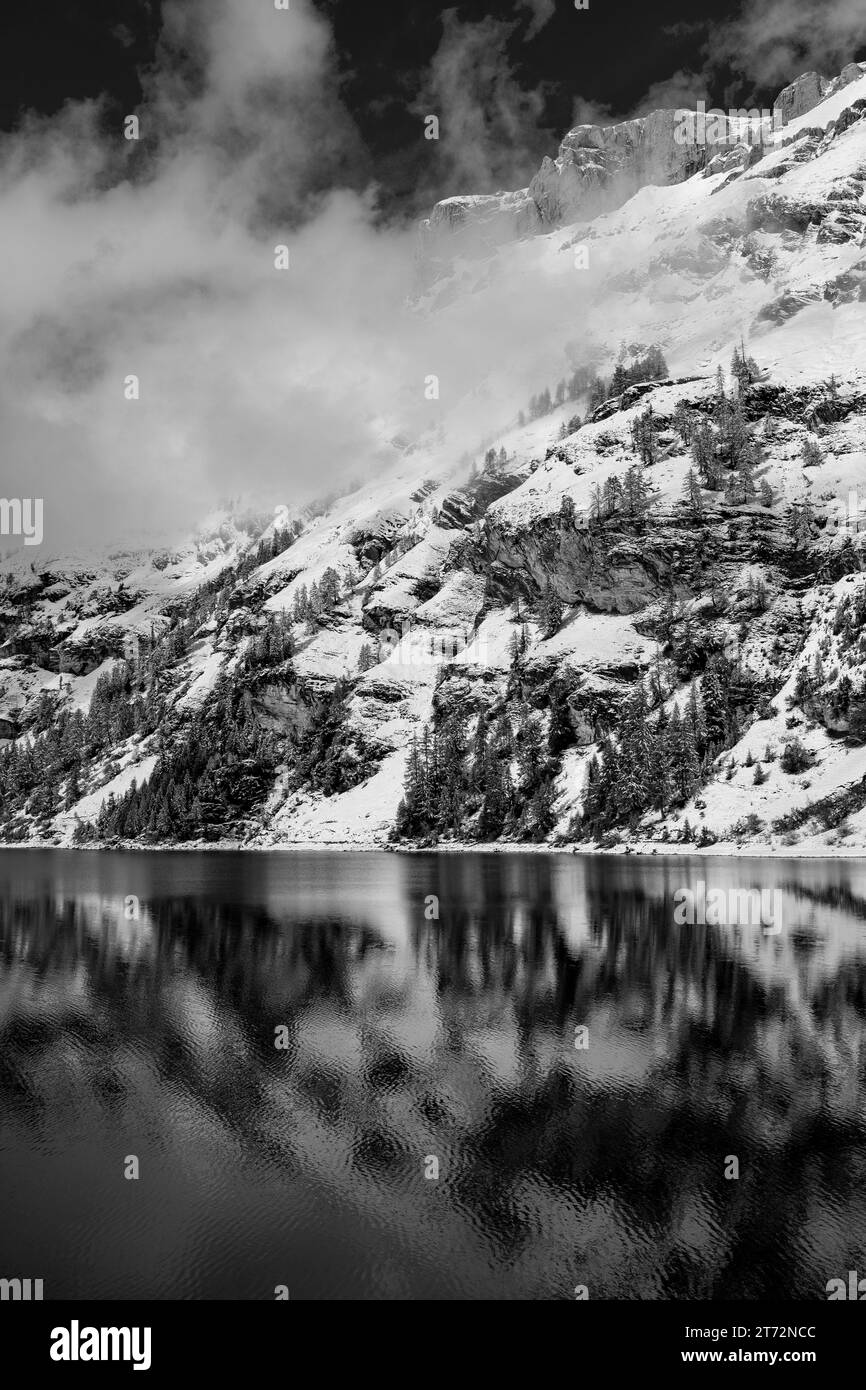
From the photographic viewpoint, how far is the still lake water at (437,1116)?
58.0 feet

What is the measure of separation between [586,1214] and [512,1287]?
333cm

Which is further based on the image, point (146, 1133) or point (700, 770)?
point (700, 770)

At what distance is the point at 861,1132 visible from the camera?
2370 cm

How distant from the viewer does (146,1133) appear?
80.0ft

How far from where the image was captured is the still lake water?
17672 millimetres

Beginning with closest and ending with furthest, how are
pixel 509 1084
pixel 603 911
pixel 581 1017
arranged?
1. pixel 509 1084
2. pixel 581 1017
3. pixel 603 911

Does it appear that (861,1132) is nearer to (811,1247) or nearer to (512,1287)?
(811,1247)

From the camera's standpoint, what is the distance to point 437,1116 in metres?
25.5

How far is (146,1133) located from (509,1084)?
11.1 m
